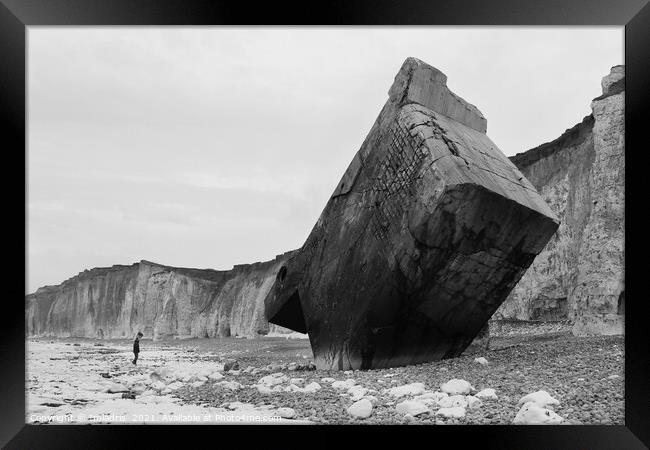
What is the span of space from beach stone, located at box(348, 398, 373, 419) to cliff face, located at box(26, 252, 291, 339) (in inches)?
1138

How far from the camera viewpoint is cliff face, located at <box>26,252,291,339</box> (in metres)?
35.4

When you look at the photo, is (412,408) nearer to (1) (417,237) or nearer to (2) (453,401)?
(2) (453,401)

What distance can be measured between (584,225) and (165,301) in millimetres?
27041

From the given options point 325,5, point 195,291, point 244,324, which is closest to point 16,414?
point 325,5

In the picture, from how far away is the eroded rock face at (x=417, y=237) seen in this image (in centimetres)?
577

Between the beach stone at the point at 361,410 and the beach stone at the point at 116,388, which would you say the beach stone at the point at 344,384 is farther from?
the beach stone at the point at 116,388

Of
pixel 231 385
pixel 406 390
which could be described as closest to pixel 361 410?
pixel 406 390

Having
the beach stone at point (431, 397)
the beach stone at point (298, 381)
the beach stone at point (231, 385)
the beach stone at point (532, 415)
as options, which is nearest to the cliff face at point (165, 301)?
the beach stone at point (231, 385)

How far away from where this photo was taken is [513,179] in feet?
20.8

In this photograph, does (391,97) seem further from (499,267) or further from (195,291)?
(195,291)

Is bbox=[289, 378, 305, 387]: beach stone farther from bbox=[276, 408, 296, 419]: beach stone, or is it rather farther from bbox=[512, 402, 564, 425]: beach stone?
bbox=[512, 402, 564, 425]: beach stone

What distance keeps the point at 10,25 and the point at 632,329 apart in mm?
5745

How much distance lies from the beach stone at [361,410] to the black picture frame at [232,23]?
373 millimetres

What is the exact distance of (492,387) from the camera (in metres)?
5.15
